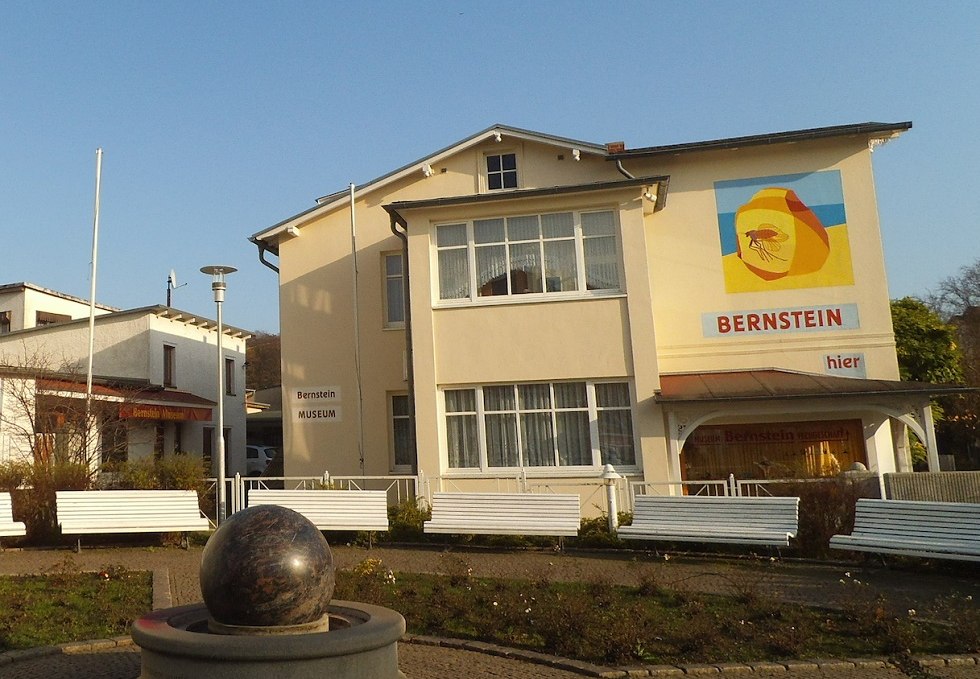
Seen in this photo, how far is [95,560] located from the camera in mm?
12109

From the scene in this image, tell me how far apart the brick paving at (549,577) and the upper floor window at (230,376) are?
70.6ft

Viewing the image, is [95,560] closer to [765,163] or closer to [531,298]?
[531,298]

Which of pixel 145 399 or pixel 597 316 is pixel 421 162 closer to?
pixel 597 316

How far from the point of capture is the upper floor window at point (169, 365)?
30.5 m

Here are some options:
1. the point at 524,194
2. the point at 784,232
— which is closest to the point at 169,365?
the point at 524,194

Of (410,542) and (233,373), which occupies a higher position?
(233,373)

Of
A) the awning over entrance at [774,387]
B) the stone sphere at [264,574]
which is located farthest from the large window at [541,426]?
the stone sphere at [264,574]

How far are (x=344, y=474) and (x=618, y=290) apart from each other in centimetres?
770

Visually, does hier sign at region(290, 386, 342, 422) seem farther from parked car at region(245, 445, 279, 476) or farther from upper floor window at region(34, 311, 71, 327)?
upper floor window at region(34, 311, 71, 327)

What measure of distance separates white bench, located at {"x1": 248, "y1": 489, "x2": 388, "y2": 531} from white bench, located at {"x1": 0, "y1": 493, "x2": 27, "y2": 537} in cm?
338

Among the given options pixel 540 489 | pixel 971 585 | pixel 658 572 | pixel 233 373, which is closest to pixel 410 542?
pixel 540 489

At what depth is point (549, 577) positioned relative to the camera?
10.2 m

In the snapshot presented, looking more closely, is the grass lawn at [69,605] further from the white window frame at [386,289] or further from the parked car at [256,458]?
the parked car at [256,458]

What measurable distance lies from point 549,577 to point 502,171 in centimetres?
1197
